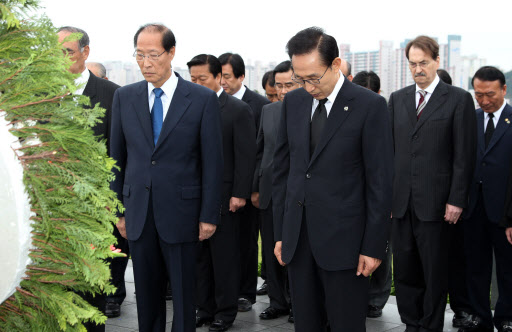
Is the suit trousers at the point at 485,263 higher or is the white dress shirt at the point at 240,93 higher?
the white dress shirt at the point at 240,93

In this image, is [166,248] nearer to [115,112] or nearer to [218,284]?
[115,112]

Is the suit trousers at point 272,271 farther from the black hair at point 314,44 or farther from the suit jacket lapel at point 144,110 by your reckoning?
the black hair at point 314,44

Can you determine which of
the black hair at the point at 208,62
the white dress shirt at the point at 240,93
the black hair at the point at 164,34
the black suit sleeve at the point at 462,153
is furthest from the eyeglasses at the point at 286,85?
the black hair at the point at 164,34

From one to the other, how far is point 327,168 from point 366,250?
0.46 metres

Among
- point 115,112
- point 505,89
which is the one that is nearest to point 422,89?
point 505,89

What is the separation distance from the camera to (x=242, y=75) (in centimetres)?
670

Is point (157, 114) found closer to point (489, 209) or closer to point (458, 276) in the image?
point (489, 209)

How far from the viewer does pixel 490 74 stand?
5.67m

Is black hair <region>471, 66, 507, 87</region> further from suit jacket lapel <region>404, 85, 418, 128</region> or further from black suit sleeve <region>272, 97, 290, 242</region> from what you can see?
black suit sleeve <region>272, 97, 290, 242</region>

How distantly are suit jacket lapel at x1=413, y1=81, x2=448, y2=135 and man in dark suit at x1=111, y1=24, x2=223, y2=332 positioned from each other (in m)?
1.69

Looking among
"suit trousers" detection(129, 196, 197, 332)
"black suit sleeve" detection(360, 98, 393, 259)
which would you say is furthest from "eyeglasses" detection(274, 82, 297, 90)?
"black suit sleeve" detection(360, 98, 393, 259)

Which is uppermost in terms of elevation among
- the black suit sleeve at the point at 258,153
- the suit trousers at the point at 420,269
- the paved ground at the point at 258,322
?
the black suit sleeve at the point at 258,153

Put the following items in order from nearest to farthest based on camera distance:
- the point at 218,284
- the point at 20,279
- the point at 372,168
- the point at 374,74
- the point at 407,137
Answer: the point at 20,279 < the point at 372,168 < the point at 407,137 < the point at 218,284 < the point at 374,74

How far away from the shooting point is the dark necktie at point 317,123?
340 cm
